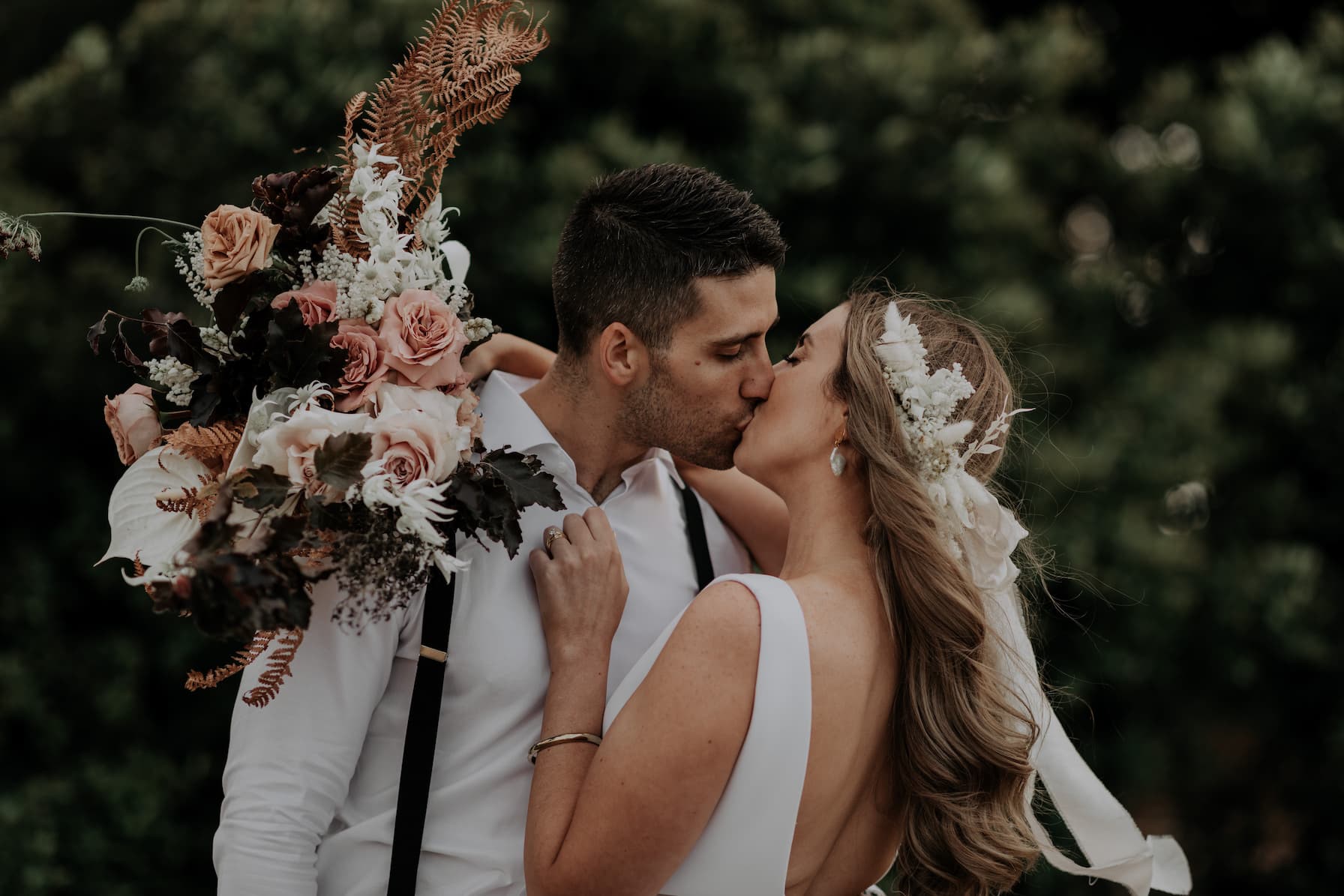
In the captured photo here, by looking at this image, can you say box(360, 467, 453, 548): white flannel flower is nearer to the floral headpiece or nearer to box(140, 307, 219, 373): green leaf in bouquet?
box(140, 307, 219, 373): green leaf in bouquet

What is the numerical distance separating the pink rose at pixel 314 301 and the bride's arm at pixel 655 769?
892mm

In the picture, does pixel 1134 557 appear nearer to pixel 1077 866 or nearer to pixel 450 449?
pixel 1077 866

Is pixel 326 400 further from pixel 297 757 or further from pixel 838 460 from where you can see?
pixel 838 460

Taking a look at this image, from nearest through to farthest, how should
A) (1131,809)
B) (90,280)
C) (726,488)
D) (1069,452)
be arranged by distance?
(726,488) < (90,280) < (1069,452) < (1131,809)

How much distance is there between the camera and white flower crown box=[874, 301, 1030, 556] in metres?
2.43

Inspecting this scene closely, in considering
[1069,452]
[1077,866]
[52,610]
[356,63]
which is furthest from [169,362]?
[1069,452]

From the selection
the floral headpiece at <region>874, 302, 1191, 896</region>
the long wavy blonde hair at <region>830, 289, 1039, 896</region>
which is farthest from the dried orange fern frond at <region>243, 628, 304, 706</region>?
the floral headpiece at <region>874, 302, 1191, 896</region>

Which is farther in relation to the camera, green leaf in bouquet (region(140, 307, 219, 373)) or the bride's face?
the bride's face

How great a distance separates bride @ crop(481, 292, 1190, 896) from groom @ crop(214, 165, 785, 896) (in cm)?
13

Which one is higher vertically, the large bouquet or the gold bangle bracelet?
→ the large bouquet

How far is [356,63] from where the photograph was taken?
4684mm

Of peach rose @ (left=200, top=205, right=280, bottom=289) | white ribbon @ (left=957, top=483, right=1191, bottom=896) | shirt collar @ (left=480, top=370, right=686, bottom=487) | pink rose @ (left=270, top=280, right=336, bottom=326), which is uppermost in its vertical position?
peach rose @ (left=200, top=205, right=280, bottom=289)

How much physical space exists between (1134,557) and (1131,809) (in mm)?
2020

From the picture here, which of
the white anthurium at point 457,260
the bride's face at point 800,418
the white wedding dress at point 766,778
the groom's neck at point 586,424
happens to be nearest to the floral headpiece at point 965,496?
the bride's face at point 800,418
